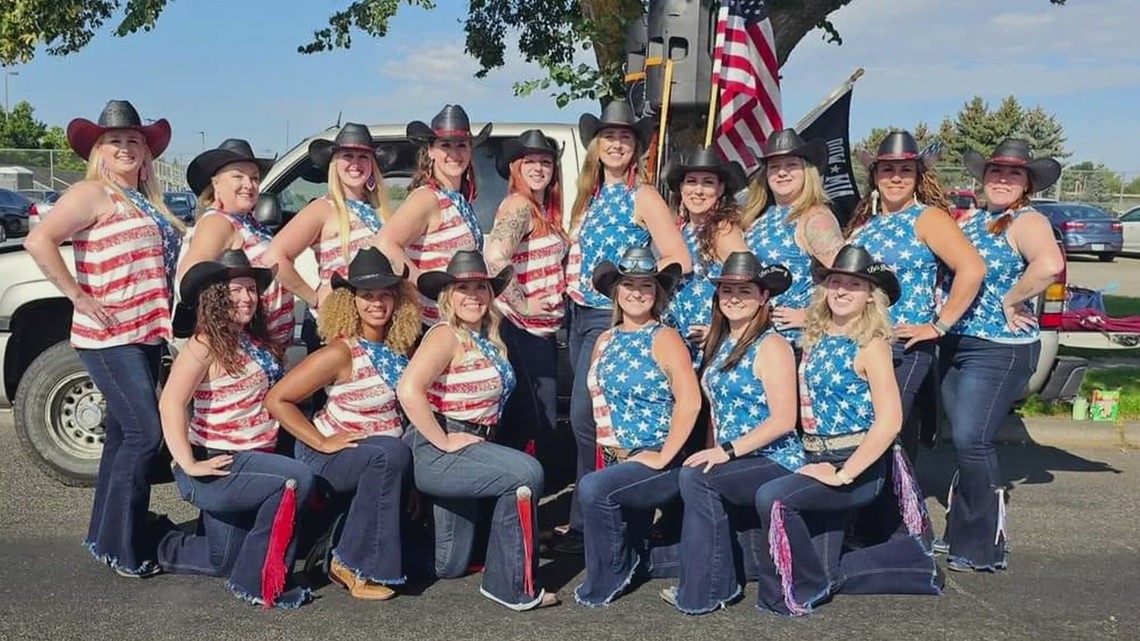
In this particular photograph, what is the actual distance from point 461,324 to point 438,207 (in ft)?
2.06

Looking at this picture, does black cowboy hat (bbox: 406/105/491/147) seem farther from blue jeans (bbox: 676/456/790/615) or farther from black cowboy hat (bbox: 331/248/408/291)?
blue jeans (bbox: 676/456/790/615)

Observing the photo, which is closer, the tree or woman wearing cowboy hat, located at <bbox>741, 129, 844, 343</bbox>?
woman wearing cowboy hat, located at <bbox>741, 129, 844, 343</bbox>

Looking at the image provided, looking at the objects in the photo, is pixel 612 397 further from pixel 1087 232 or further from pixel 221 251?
pixel 1087 232

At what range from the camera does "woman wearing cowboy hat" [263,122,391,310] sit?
4473 mm

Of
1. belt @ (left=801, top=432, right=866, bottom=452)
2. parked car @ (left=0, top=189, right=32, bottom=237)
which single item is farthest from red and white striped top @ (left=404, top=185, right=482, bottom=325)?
parked car @ (left=0, top=189, right=32, bottom=237)

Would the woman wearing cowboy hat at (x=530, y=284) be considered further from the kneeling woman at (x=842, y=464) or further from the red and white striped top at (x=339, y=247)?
the kneeling woman at (x=842, y=464)

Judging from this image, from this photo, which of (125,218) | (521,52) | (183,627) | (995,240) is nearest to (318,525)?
(183,627)

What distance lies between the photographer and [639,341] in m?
4.20

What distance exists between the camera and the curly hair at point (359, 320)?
420cm

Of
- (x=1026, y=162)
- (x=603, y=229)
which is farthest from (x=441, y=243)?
(x=1026, y=162)

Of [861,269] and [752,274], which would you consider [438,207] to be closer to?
[752,274]

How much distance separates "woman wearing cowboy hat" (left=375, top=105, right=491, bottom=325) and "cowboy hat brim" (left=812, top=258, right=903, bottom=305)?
147 cm

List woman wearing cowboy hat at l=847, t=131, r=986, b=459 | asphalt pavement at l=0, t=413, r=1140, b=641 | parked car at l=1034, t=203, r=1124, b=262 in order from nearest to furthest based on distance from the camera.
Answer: asphalt pavement at l=0, t=413, r=1140, b=641 → woman wearing cowboy hat at l=847, t=131, r=986, b=459 → parked car at l=1034, t=203, r=1124, b=262

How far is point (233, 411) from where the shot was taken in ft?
13.4
